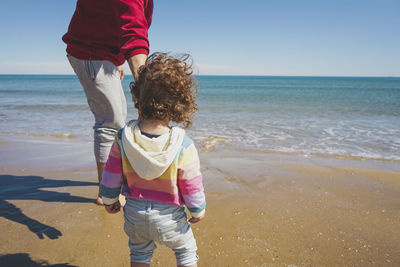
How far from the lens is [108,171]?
4.47 feet

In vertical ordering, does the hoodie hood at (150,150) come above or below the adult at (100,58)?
below

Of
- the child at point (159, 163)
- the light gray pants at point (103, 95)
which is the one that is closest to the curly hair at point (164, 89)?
the child at point (159, 163)

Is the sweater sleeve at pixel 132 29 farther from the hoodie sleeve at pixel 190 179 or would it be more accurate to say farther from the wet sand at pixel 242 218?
the wet sand at pixel 242 218

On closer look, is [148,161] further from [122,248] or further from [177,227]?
[122,248]

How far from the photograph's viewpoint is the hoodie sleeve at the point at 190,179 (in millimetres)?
1293

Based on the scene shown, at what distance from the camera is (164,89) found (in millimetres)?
1314

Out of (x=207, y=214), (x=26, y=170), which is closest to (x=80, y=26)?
(x=207, y=214)

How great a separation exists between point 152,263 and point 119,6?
1699 millimetres

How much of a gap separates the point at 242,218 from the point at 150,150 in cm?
150

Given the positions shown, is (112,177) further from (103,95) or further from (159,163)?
(103,95)

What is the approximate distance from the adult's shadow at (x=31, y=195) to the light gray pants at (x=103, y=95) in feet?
2.26

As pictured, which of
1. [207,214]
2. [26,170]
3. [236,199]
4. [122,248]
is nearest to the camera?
[122,248]

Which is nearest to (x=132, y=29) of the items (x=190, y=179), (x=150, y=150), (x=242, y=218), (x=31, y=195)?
(x=150, y=150)

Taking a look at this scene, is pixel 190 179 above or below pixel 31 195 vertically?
above
